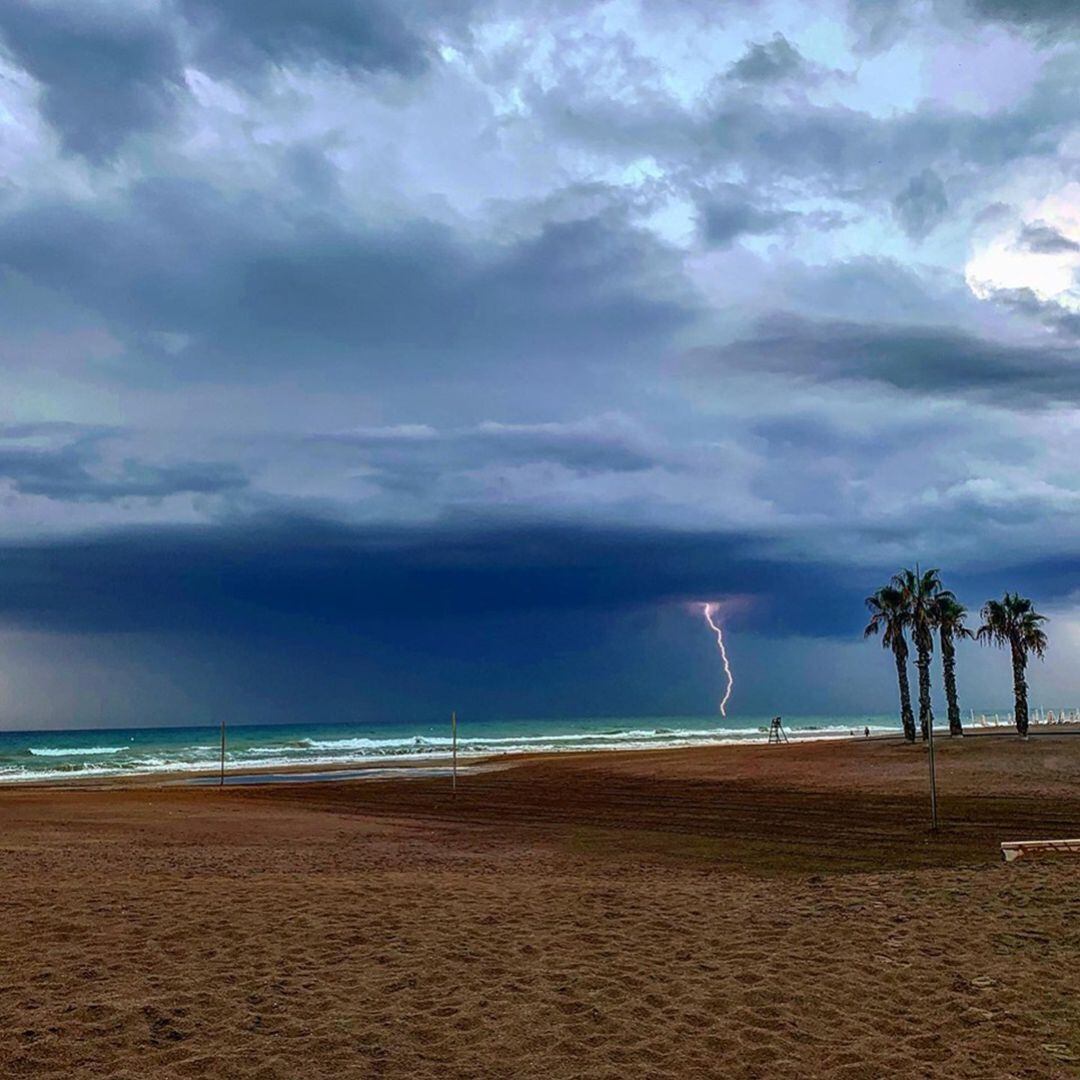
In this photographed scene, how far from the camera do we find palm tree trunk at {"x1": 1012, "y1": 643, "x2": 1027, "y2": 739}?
51.6 metres

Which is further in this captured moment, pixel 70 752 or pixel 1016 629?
pixel 70 752

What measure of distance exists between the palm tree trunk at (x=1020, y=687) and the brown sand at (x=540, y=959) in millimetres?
34505

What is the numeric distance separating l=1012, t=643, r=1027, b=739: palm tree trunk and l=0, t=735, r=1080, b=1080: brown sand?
3451cm

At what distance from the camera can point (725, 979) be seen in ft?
28.5

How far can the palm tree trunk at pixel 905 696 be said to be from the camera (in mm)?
55438

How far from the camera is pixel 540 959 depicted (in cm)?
924

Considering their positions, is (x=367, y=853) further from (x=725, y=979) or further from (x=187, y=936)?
(x=725, y=979)

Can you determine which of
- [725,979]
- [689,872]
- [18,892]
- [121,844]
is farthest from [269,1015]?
[121,844]

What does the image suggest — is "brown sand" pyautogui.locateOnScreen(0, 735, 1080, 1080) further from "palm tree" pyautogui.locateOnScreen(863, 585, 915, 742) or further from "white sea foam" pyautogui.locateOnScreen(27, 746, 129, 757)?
"white sea foam" pyautogui.locateOnScreen(27, 746, 129, 757)

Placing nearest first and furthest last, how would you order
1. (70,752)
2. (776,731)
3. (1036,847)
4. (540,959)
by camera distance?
(540,959)
(1036,847)
(776,731)
(70,752)

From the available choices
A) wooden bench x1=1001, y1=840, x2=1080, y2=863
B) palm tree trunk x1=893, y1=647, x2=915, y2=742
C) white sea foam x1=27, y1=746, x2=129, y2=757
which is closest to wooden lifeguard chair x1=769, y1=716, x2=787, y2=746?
palm tree trunk x1=893, y1=647, x2=915, y2=742

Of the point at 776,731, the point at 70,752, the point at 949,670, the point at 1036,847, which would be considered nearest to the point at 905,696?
the point at 949,670

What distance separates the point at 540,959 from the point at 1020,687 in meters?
51.7

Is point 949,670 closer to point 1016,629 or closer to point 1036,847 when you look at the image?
point 1016,629
